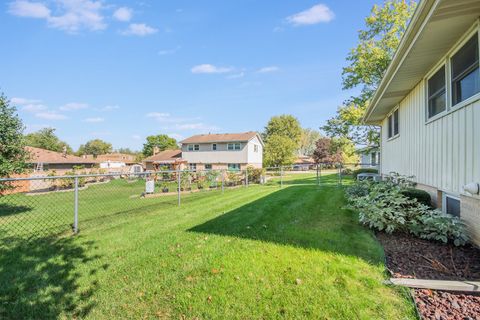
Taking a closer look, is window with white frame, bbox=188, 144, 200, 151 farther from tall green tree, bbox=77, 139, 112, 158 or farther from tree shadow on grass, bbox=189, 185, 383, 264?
tall green tree, bbox=77, 139, 112, 158

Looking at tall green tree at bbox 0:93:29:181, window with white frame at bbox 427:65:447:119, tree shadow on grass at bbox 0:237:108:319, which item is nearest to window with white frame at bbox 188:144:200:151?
tall green tree at bbox 0:93:29:181

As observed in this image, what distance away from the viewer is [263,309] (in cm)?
232

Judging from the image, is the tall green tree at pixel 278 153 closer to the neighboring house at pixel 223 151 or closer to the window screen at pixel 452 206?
the neighboring house at pixel 223 151

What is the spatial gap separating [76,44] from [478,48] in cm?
1553

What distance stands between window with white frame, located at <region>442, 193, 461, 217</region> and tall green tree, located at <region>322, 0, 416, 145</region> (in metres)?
11.5

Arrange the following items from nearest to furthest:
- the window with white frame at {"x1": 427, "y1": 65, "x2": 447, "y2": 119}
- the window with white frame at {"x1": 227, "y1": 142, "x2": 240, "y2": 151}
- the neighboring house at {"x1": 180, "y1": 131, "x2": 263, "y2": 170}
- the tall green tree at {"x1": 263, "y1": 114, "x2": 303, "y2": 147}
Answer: the window with white frame at {"x1": 427, "y1": 65, "x2": 447, "y2": 119} < the neighboring house at {"x1": 180, "y1": 131, "x2": 263, "y2": 170} < the window with white frame at {"x1": 227, "y1": 142, "x2": 240, "y2": 151} < the tall green tree at {"x1": 263, "y1": 114, "x2": 303, "y2": 147}

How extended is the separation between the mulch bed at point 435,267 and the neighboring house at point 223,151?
983 inches

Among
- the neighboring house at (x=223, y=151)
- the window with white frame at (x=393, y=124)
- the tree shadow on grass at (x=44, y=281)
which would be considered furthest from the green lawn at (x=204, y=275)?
the neighboring house at (x=223, y=151)

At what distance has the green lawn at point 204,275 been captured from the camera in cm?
233

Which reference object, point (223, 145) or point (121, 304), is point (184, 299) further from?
point (223, 145)

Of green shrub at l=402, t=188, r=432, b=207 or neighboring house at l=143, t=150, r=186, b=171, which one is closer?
Answer: green shrub at l=402, t=188, r=432, b=207

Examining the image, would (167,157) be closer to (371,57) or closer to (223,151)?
(223,151)

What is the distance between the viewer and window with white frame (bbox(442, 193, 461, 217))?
4.26 meters

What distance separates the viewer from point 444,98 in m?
4.74
